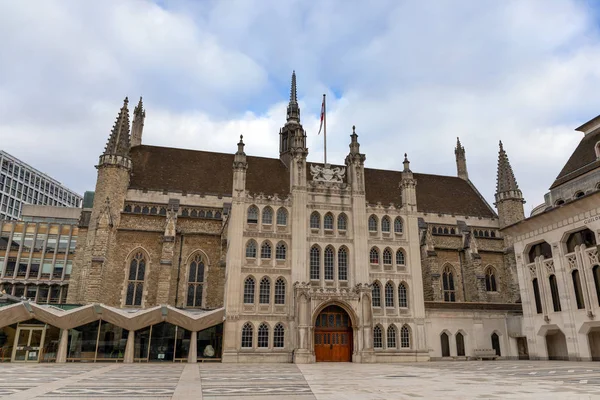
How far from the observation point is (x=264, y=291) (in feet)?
108

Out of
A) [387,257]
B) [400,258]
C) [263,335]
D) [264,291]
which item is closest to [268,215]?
[264,291]

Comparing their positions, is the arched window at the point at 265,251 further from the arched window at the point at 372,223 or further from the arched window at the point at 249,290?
the arched window at the point at 372,223

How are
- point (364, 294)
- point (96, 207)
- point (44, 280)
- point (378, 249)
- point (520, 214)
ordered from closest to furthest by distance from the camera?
→ point (364, 294) → point (378, 249) → point (96, 207) → point (520, 214) → point (44, 280)

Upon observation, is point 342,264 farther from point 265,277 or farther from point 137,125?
point 137,125

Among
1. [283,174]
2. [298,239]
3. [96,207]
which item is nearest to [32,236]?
[96,207]

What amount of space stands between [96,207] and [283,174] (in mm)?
19210

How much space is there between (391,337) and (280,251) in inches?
421

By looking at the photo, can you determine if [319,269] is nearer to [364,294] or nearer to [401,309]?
[364,294]

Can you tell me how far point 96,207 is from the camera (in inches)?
1538

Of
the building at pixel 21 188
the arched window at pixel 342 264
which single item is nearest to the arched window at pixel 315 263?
the arched window at pixel 342 264

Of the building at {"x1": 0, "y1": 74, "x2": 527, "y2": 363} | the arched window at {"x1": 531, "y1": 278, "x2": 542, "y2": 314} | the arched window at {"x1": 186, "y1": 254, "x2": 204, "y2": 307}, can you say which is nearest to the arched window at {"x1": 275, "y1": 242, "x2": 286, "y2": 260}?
the building at {"x1": 0, "y1": 74, "x2": 527, "y2": 363}

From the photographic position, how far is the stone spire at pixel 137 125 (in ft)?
161

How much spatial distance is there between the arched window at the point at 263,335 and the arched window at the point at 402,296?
34.9 feet

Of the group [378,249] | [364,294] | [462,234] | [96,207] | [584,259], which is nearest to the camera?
[584,259]
